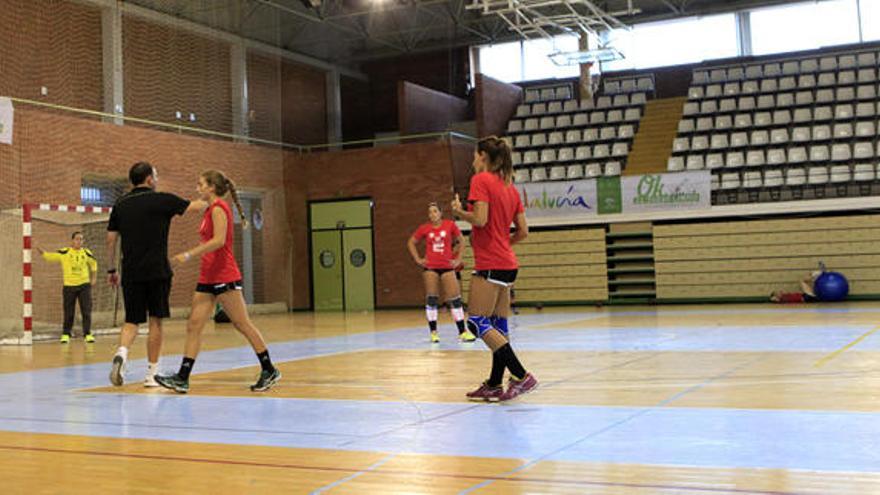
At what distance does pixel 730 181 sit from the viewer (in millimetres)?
22156

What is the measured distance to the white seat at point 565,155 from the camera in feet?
83.1

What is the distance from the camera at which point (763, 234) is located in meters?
21.4

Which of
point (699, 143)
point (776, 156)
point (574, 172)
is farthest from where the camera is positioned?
point (574, 172)

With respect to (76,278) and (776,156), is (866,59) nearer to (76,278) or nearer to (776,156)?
(776,156)

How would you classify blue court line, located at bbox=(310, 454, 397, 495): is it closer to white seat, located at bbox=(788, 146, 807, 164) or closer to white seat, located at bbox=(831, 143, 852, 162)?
white seat, located at bbox=(788, 146, 807, 164)

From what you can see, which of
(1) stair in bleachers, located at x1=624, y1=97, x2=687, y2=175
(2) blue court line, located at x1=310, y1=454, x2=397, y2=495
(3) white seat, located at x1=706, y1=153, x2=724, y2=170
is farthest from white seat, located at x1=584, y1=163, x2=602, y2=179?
(2) blue court line, located at x1=310, y1=454, x2=397, y2=495

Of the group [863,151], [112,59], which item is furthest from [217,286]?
[863,151]

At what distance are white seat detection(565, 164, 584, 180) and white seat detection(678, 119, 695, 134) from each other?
9.88 ft

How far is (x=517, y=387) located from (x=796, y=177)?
17.9m

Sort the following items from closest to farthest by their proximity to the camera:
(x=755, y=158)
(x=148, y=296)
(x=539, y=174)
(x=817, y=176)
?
(x=148, y=296), (x=817, y=176), (x=755, y=158), (x=539, y=174)

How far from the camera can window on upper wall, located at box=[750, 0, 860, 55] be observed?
2716 cm

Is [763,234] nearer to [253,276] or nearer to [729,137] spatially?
[729,137]

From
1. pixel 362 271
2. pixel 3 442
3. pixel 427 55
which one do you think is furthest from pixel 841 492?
pixel 427 55

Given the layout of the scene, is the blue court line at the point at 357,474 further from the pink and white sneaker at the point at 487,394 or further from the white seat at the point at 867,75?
the white seat at the point at 867,75
